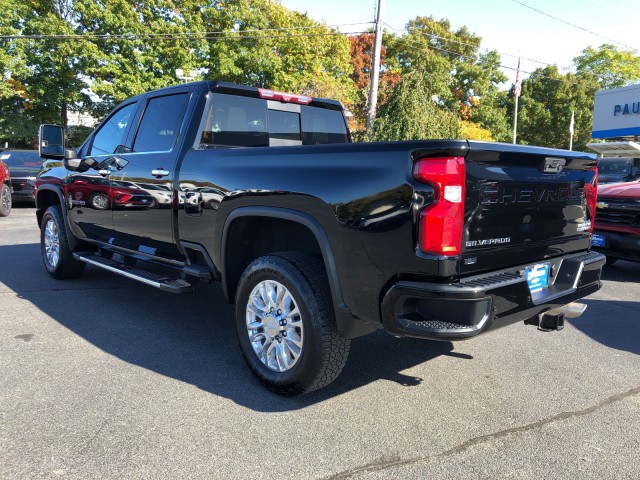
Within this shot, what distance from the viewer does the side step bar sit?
390cm

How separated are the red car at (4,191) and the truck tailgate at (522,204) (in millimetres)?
12550

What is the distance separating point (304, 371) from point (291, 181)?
112cm

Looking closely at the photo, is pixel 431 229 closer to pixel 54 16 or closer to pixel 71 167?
pixel 71 167

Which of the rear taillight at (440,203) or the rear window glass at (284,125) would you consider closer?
the rear taillight at (440,203)

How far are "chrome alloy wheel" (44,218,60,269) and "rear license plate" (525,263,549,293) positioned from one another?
5031 millimetres

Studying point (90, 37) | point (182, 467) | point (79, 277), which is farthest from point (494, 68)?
point (182, 467)

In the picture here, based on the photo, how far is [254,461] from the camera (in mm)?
2465

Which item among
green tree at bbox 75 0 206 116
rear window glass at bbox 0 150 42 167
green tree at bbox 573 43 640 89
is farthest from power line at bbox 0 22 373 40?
green tree at bbox 573 43 640 89

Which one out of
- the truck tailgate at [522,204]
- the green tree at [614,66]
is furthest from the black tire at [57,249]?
the green tree at [614,66]

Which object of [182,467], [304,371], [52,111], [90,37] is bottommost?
[182,467]

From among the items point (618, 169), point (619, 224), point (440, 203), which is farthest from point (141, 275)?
point (618, 169)

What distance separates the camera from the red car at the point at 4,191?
12.0 metres

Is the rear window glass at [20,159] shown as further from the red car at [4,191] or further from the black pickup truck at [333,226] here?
the black pickup truck at [333,226]

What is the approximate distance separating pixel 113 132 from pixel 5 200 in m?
9.07
